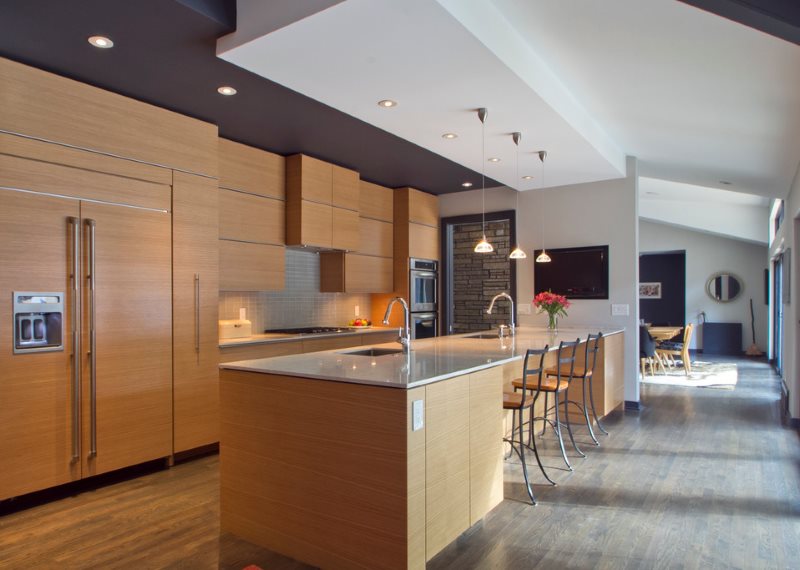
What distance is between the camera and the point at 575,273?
6.13 meters

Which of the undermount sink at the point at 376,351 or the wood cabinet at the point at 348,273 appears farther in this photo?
the wood cabinet at the point at 348,273

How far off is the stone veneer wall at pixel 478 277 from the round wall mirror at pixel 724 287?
19.7 ft

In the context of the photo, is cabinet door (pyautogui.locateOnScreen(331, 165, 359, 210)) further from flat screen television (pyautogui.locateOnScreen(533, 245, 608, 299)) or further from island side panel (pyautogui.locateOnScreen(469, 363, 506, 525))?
island side panel (pyautogui.locateOnScreen(469, 363, 506, 525))

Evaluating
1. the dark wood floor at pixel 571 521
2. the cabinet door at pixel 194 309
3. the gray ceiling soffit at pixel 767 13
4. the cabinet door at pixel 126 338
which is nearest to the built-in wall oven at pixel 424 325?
the dark wood floor at pixel 571 521

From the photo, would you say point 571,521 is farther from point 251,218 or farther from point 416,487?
point 251,218

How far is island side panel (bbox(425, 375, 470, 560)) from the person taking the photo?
90.6 inches

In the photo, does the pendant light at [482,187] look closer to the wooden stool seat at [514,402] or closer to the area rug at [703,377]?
the wooden stool seat at [514,402]

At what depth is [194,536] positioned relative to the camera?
2.71m

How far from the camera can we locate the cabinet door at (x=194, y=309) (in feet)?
12.6

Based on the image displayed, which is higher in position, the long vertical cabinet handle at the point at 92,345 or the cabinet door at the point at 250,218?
the cabinet door at the point at 250,218

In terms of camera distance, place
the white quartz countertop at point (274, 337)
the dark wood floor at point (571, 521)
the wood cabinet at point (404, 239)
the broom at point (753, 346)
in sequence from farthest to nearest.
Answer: the broom at point (753, 346)
the wood cabinet at point (404, 239)
the white quartz countertop at point (274, 337)
the dark wood floor at point (571, 521)

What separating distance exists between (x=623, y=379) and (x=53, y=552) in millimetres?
5207

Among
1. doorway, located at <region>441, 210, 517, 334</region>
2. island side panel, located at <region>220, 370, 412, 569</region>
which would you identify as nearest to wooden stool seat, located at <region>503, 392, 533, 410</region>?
island side panel, located at <region>220, 370, 412, 569</region>

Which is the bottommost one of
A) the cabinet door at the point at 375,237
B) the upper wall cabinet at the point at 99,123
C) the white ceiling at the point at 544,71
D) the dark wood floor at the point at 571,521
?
the dark wood floor at the point at 571,521
